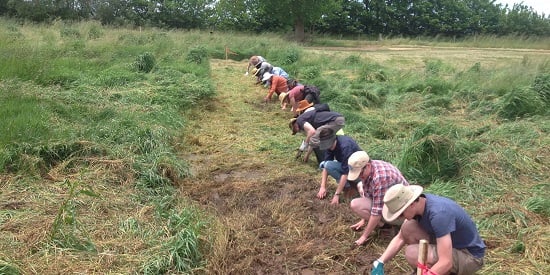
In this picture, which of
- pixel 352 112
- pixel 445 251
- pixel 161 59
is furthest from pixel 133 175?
pixel 161 59

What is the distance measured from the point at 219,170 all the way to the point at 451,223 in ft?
11.9

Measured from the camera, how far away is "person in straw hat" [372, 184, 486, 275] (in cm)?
279

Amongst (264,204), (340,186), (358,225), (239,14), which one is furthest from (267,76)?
(239,14)

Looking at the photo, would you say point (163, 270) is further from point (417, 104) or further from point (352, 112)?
point (417, 104)

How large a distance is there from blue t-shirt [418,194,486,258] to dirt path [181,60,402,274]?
2.85 feet

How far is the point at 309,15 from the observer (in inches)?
1203

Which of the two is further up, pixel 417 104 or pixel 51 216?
pixel 417 104

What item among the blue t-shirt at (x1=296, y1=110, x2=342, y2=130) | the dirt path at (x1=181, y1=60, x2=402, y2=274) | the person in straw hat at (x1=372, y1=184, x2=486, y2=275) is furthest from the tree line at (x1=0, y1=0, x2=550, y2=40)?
the person in straw hat at (x1=372, y1=184, x2=486, y2=275)

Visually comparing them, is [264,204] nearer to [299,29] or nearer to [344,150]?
[344,150]

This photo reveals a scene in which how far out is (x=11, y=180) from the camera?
13.9 feet

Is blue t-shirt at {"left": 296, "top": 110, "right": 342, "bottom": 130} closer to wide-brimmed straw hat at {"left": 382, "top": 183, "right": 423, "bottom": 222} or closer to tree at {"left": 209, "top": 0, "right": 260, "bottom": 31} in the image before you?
wide-brimmed straw hat at {"left": 382, "top": 183, "right": 423, "bottom": 222}

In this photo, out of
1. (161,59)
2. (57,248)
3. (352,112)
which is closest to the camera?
(57,248)

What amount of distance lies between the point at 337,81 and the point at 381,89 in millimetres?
1391

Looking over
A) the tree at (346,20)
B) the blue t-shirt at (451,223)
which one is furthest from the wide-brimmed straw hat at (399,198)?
the tree at (346,20)
